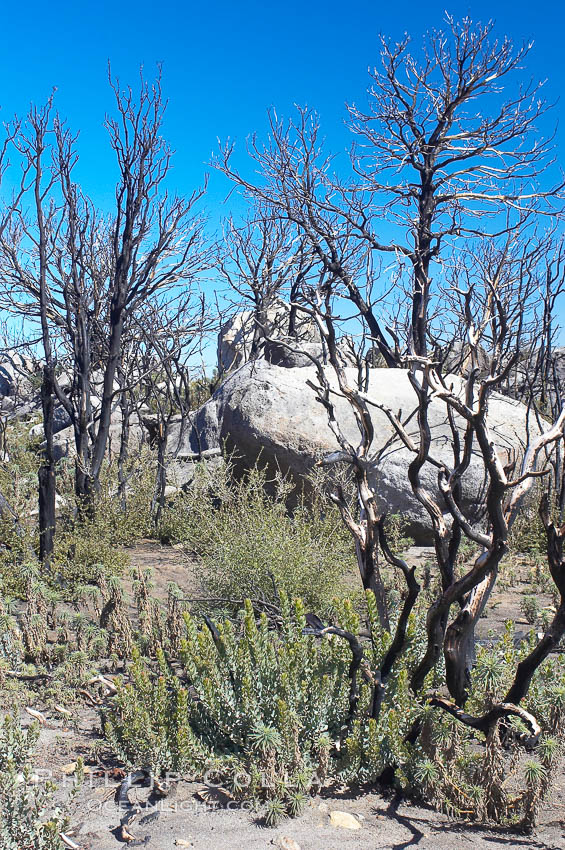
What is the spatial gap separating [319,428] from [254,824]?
22.4 ft

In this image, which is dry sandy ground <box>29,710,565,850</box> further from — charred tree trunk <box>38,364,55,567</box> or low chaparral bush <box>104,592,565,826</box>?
charred tree trunk <box>38,364,55,567</box>

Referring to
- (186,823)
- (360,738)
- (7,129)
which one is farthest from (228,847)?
(7,129)

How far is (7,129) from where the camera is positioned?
7.44 meters

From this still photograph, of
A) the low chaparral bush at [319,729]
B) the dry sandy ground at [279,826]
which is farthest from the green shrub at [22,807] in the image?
the low chaparral bush at [319,729]

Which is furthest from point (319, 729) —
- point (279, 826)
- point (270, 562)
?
point (270, 562)

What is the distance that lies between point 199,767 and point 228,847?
48 centimetres

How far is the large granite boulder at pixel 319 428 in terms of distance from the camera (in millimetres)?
8844

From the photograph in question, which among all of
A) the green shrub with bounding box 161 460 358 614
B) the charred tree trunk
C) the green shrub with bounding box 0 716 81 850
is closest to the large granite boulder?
the charred tree trunk

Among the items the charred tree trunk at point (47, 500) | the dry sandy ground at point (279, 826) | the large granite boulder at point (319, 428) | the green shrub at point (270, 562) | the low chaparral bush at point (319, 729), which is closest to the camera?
the dry sandy ground at point (279, 826)

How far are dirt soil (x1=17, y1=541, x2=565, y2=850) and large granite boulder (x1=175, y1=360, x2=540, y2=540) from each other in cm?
579

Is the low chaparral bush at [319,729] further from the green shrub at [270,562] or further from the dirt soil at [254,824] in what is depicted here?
the green shrub at [270,562]

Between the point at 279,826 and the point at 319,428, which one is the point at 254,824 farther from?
the point at 319,428

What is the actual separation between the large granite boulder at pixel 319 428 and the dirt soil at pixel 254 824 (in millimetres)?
5794

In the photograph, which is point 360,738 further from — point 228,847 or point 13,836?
point 13,836
